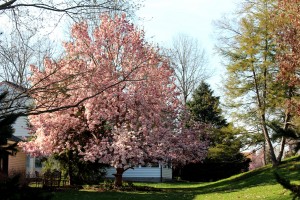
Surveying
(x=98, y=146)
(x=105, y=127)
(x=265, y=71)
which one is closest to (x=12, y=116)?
(x=98, y=146)

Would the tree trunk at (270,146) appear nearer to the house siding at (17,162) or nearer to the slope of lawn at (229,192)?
the slope of lawn at (229,192)

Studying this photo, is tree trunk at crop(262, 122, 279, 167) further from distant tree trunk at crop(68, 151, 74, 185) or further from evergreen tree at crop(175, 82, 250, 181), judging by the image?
distant tree trunk at crop(68, 151, 74, 185)

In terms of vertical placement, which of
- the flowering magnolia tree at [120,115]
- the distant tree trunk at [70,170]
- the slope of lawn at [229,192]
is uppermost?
the flowering magnolia tree at [120,115]

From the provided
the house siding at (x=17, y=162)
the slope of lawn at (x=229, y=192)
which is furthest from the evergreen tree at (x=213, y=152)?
the house siding at (x=17, y=162)

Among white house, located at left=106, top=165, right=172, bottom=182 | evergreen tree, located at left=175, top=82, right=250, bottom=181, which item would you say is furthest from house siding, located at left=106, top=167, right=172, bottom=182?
evergreen tree, located at left=175, top=82, right=250, bottom=181

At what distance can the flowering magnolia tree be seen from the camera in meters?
19.9

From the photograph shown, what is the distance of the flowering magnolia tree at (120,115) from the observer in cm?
1986

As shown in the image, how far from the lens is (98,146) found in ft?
64.5

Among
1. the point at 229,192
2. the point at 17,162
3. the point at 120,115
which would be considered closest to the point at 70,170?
the point at 120,115

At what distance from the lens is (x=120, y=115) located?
→ 815 inches

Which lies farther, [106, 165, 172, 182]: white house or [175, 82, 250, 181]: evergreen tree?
[106, 165, 172, 182]: white house

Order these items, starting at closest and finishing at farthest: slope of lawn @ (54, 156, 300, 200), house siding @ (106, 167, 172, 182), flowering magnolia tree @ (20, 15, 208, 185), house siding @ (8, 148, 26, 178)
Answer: slope of lawn @ (54, 156, 300, 200) → flowering magnolia tree @ (20, 15, 208, 185) → house siding @ (8, 148, 26, 178) → house siding @ (106, 167, 172, 182)

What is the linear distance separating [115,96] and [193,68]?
22.6 metres

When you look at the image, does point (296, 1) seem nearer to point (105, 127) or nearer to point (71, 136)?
point (105, 127)
